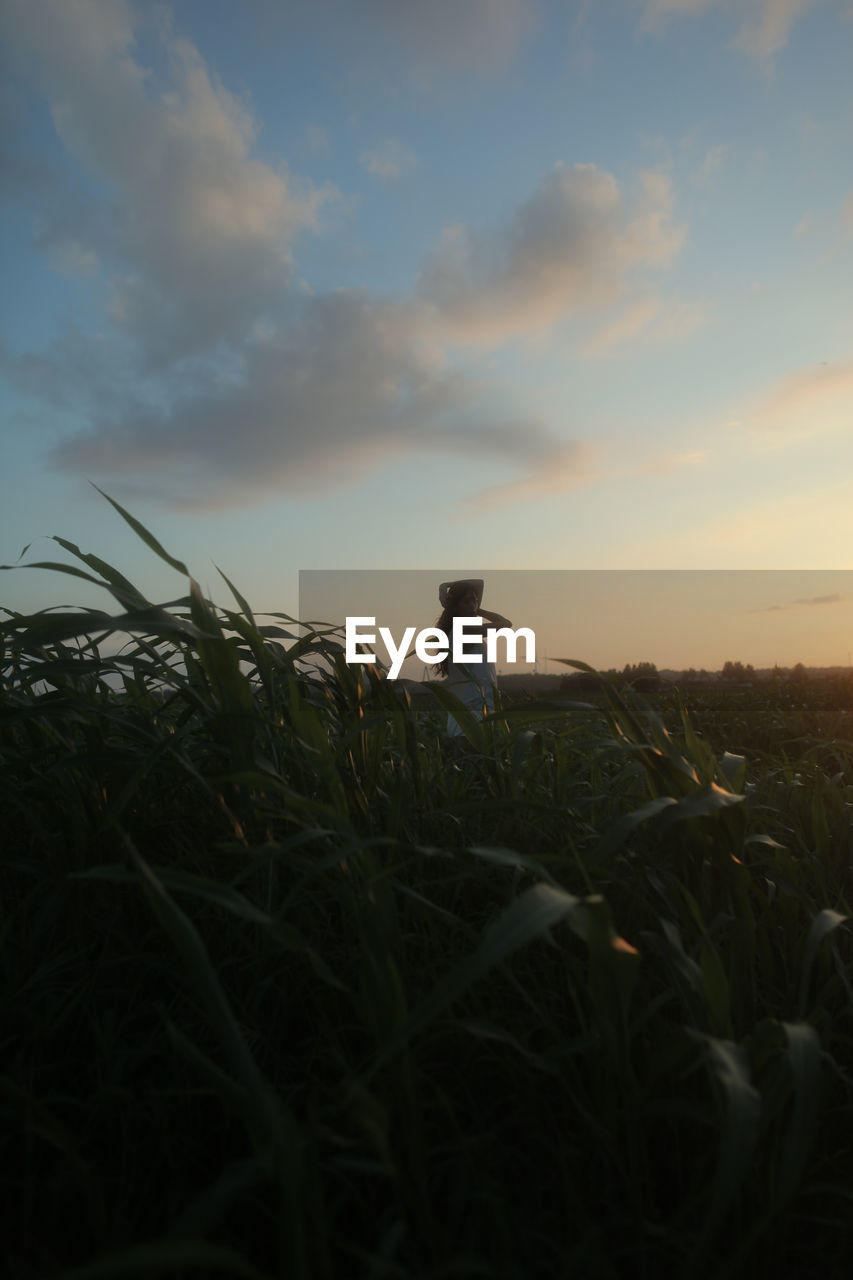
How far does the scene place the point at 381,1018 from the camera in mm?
838

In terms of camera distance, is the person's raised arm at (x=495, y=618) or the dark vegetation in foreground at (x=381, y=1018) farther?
the person's raised arm at (x=495, y=618)

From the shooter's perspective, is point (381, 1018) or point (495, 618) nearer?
point (381, 1018)

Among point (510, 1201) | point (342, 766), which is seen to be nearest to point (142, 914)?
point (342, 766)

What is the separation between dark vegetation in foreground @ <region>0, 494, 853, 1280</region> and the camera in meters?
0.75

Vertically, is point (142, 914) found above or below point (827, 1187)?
above

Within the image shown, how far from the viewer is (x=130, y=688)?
192cm

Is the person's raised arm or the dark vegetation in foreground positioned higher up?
the person's raised arm

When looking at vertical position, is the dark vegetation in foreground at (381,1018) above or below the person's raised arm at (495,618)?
below

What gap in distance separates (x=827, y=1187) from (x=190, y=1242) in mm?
705

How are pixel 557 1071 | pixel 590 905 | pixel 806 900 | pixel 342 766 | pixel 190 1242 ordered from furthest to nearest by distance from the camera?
pixel 342 766 < pixel 806 900 < pixel 557 1071 < pixel 590 905 < pixel 190 1242

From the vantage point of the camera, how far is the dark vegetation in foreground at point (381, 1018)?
75 centimetres

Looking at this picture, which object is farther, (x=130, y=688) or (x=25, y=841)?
(x=130, y=688)

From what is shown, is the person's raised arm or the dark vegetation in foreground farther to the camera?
the person's raised arm

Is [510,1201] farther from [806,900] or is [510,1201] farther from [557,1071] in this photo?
[806,900]
